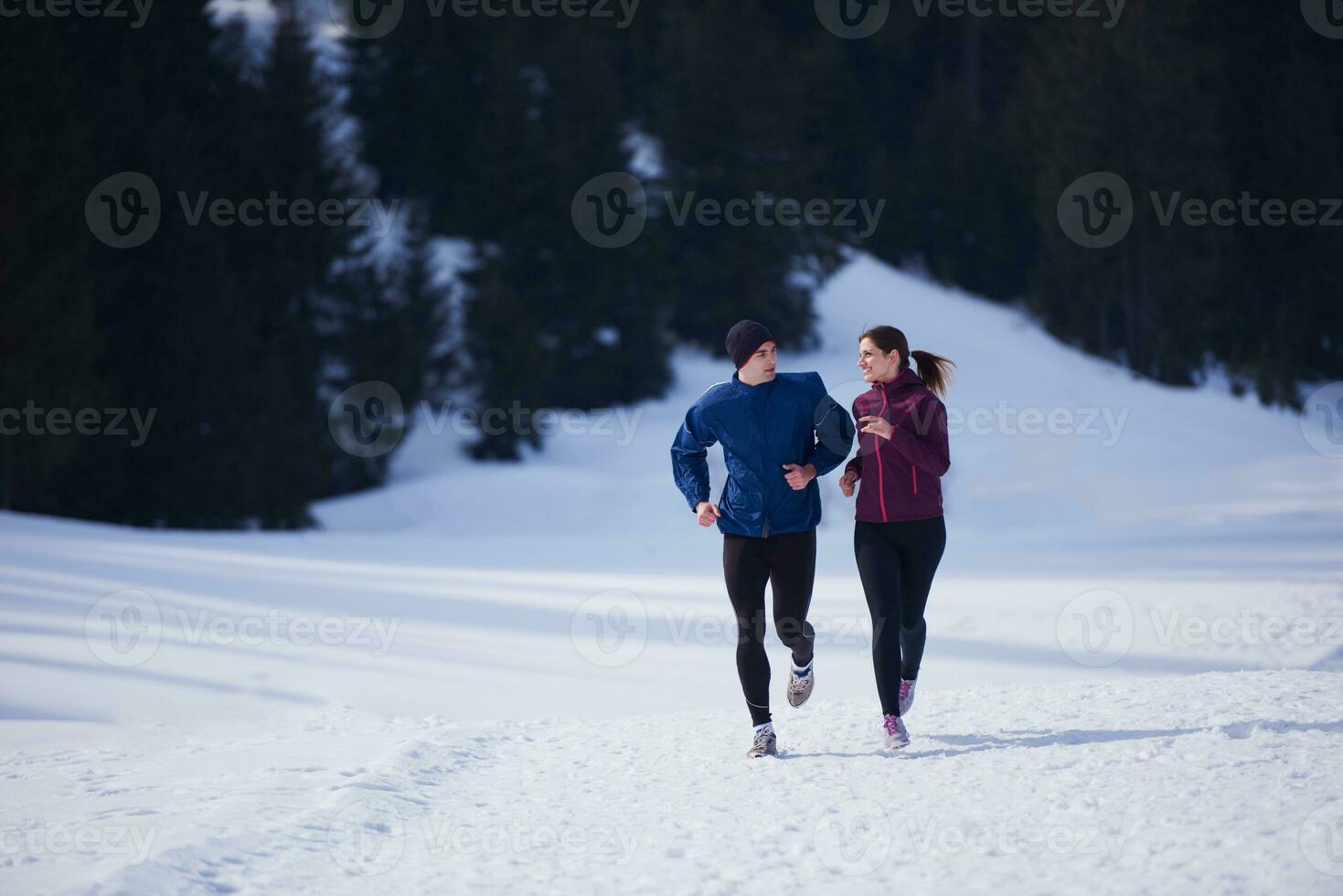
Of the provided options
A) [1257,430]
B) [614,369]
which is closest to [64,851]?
[614,369]

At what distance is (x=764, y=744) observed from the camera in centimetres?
543

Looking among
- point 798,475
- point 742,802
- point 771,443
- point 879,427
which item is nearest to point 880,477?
point 879,427

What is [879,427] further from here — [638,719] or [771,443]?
[638,719]

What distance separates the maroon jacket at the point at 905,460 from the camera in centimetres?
533

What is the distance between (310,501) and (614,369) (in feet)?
25.4

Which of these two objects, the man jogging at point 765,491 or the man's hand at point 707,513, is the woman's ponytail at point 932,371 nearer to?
the man jogging at point 765,491

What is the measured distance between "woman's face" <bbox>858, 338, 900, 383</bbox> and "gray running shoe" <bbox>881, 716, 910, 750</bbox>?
5.05 feet

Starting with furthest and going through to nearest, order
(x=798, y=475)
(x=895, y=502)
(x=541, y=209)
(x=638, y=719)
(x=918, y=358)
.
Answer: (x=541, y=209)
(x=638, y=719)
(x=918, y=358)
(x=895, y=502)
(x=798, y=475)

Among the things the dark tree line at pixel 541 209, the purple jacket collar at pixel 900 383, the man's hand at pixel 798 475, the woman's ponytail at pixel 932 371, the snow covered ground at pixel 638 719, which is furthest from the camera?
the dark tree line at pixel 541 209

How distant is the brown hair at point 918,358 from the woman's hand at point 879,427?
307 millimetres

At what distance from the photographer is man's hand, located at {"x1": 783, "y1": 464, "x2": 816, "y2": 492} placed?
5.25 metres

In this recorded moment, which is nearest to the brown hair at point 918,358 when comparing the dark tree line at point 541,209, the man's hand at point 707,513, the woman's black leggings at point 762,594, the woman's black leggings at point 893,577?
the woman's black leggings at point 893,577

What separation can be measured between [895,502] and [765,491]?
583 mm

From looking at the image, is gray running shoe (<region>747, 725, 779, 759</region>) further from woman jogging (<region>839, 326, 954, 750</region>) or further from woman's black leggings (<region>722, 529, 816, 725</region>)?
woman jogging (<region>839, 326, 954, 750</region>)
